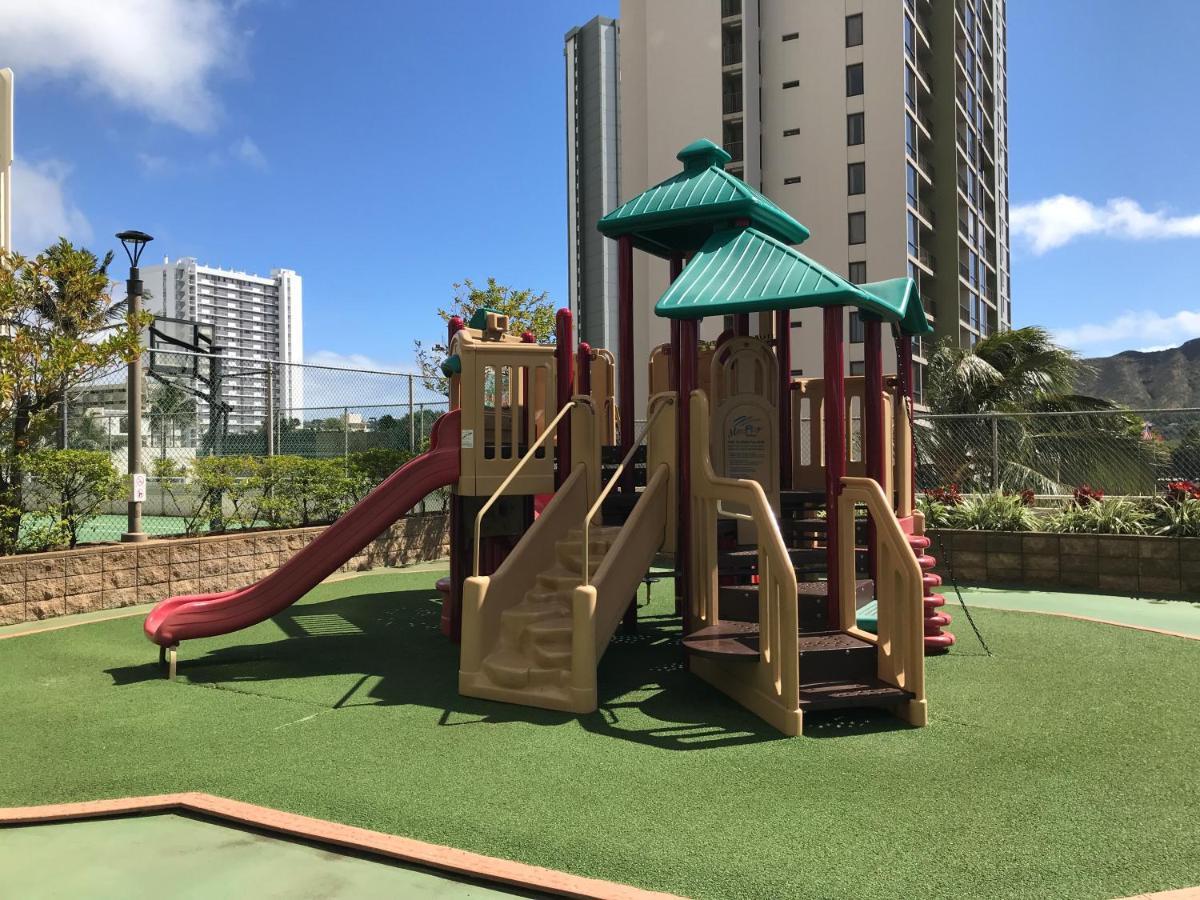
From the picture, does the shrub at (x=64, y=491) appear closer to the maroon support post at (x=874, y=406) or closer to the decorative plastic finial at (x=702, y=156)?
the decorative plastic finial at (x=702, y=156)

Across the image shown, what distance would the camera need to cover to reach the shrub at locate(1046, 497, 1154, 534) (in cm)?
1077

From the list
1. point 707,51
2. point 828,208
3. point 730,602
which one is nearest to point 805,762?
point 730,602

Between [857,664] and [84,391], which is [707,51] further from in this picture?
[857,664]

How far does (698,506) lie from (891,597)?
1.58m

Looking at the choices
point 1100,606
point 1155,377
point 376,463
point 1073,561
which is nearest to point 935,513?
point 1073,561

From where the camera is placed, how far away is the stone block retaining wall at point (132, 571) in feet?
28.7

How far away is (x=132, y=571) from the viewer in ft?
31.8

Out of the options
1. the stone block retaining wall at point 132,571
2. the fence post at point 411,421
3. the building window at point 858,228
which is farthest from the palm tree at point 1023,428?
the building window at point 858,228

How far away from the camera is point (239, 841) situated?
12.4ft

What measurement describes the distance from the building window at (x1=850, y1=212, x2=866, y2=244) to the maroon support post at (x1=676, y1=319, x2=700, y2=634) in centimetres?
3214

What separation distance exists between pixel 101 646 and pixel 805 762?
6.40 meters

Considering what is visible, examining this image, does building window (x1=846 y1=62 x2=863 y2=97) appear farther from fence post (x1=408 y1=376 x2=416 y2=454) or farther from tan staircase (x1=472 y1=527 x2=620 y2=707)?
tan staircase (x1=472 y1=527 x2=620 y2=707)

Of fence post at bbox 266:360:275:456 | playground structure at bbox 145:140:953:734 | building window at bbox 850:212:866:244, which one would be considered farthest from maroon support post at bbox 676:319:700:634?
building window at bbox 850:212:866:244

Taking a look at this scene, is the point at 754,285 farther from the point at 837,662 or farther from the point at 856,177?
the point at 856,177
